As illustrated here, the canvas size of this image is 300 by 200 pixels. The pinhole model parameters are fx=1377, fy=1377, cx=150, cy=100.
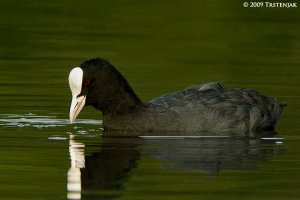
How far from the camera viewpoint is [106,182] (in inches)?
492

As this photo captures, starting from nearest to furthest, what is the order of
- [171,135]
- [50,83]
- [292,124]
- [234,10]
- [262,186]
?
[262,186] < [171,135] < [292,124] < [50,83] < [234,10]

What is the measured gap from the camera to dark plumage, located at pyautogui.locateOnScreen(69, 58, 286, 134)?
1582 centimetres

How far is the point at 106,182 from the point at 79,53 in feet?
35.6

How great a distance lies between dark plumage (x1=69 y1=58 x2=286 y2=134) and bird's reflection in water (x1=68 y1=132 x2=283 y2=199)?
0.41 m

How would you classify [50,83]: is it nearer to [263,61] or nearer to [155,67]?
[155,67]

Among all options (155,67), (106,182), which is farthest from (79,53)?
(106,182)

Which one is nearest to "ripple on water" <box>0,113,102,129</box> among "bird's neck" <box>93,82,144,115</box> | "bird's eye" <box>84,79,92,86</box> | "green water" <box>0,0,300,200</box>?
"green water" <box>0,0,300,200</box>

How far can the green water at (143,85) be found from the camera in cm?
1258

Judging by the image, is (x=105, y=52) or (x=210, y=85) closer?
(x=210, y=85)

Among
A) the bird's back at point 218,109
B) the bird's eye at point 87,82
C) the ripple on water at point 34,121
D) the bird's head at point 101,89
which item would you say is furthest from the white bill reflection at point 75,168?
the bird's back at point 218,109

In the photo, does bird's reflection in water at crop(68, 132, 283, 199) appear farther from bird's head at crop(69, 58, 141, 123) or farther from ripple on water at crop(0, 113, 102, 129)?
ripple on water at crop(0, 113, 102, 129)

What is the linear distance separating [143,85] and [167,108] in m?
3.68

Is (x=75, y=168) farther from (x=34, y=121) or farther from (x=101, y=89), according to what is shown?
(x=34, y=121)

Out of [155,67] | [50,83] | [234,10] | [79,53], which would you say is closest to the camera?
[50,83]
